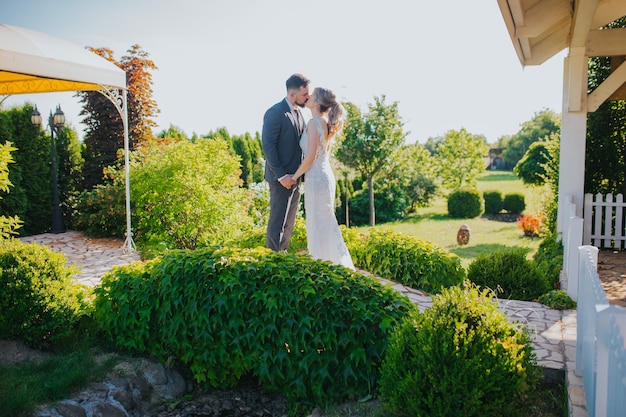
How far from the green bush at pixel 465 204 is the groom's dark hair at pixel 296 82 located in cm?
1397

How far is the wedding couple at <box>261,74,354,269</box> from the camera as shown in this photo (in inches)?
214

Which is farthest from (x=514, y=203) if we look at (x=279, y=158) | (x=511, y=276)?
(x=279, y=158)

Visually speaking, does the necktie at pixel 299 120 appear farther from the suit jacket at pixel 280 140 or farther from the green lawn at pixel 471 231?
the green lawn at pixel 471 231

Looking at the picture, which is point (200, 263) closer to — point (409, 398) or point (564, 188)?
point (409, 398)

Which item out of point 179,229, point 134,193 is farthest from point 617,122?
point 134,193

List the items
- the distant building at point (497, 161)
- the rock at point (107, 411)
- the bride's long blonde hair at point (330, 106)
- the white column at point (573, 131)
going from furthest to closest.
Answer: the distant building at point (497, 161), the white column at point (573, 131), the bride's long blonde hair at point (330, 106), the rock at point (107, 411)

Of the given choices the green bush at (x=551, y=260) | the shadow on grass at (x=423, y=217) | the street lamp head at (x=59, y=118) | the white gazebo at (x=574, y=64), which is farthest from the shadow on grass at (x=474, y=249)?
the street lamp head at (x=59, y=118)

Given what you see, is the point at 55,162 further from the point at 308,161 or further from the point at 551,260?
the point at 551,260

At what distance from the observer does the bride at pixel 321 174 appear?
5391 mm

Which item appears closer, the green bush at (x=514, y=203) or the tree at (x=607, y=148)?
the tree at (x=607, y=148)

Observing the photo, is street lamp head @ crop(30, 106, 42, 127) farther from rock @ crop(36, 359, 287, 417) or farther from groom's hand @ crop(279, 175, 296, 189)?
rock @ crop(36, 359, 287, 417)

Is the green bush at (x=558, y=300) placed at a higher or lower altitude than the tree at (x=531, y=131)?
lower

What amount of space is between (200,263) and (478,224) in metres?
14.0

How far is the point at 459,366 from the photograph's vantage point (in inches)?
120
